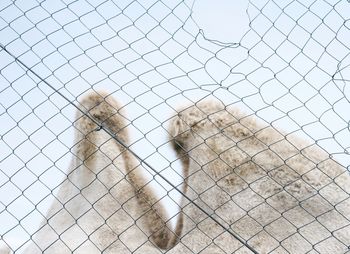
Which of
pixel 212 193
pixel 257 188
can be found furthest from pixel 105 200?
pixel 257 188

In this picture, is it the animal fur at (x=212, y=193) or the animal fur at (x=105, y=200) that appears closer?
the animal fur at (x=212, y=193)

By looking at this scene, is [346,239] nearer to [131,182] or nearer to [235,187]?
[235,187]

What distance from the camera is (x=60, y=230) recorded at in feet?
11.5

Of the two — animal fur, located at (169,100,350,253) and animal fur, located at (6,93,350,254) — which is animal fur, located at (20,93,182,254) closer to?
animal fur, located at (6,93,350,254)

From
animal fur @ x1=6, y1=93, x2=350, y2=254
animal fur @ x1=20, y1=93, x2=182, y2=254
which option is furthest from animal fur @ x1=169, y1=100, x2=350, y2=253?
animal fur @ x1=20, y1=93, x2=182, y2=254

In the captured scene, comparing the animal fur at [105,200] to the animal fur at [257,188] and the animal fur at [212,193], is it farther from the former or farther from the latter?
the animal fur at [257,188]

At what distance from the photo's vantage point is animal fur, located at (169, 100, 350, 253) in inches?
115

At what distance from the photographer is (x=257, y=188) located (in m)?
3.05

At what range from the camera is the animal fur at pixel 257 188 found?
2.93 metres

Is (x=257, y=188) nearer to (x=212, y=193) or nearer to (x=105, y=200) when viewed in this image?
(x=212, y=193)

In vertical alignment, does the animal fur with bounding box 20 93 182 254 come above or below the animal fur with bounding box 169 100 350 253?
below

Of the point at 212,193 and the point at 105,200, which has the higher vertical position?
the point at 212,193

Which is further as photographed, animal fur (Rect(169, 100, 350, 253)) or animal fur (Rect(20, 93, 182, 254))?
animal fur (Rect(20, 93, 182, 254))

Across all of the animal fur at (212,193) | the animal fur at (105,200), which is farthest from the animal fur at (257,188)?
the animal fur at (105,200)
